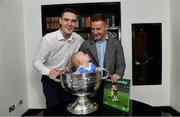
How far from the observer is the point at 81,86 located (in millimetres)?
1396

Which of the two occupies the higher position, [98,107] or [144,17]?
[144,17]

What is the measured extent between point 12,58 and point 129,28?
177 cm

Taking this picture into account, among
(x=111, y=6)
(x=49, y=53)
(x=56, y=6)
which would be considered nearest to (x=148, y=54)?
(x=111, y=6)

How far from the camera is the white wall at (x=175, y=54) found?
330cm

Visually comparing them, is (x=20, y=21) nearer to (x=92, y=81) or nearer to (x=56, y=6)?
(x=56, y=6)

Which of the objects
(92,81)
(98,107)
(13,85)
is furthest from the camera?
(13,85)

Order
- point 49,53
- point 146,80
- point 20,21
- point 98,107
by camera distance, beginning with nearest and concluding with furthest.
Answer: point 98,107, point 49,53, point 20,21, point 146,80

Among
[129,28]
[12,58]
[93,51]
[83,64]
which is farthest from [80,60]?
[129,28]

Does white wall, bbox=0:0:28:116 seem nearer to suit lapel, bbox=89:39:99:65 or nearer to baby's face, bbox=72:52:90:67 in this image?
suit lapel, bbox=89:39:99:65

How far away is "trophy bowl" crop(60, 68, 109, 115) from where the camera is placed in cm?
138

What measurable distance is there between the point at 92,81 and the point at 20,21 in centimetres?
239

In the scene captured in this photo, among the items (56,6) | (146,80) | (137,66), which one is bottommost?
(146,80)

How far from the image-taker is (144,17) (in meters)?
3.54

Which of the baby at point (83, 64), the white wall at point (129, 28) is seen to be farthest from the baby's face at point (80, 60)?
the white wall at point (129, 28)
